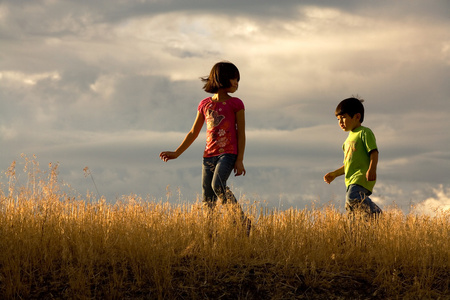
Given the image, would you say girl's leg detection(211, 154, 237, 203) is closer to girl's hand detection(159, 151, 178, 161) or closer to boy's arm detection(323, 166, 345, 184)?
girl's hand detection(159, 151, 178, 161)

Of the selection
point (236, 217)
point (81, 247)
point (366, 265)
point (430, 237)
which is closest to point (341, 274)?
point (366, 265)

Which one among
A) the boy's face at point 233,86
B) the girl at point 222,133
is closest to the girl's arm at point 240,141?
the girl at point 222,133

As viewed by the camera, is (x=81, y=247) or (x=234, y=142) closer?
(x=81, y=247)

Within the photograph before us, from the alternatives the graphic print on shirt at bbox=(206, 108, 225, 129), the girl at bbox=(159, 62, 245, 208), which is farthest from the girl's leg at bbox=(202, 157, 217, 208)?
the graphic print on shirt at bbox=(206, 108, 225, 129)

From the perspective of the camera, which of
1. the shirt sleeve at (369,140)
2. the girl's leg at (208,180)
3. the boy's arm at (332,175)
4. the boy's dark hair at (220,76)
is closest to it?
the girl's leg at (208,180)

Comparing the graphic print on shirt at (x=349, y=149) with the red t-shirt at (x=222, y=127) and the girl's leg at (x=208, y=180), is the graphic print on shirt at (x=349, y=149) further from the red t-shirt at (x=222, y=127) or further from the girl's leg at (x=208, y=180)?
the girl's leg at (x=208, y=180)

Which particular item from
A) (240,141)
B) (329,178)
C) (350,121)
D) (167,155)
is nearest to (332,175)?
(329,178)

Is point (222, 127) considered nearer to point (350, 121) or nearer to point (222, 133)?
point (222, 133)

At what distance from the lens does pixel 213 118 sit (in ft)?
20.4

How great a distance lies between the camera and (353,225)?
6.68 metres

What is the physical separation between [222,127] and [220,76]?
0.70 m

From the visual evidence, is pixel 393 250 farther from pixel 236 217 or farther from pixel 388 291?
pixel 236 217

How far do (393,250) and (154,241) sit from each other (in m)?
2.88

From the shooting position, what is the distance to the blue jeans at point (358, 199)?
6.62 metres
